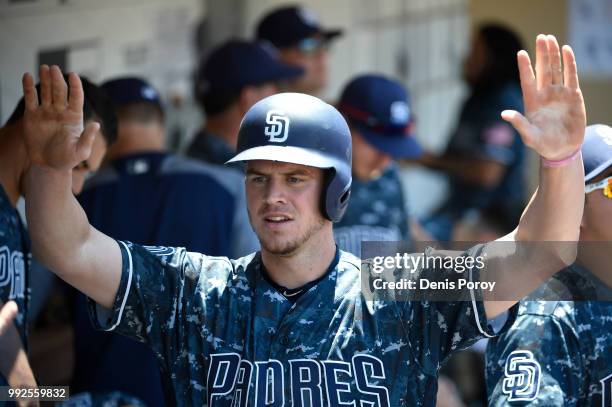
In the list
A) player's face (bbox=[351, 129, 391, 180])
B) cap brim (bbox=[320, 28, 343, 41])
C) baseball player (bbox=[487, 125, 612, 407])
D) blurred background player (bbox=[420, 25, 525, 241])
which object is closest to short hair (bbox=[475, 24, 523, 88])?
blurred background player (bbox=[420, 25, 525, 241])

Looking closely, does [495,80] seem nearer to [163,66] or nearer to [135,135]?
[163,66]

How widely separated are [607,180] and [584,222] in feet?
0.58

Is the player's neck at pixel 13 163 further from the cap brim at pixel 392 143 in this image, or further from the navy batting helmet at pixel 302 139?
the cap brim at pixel 392 143

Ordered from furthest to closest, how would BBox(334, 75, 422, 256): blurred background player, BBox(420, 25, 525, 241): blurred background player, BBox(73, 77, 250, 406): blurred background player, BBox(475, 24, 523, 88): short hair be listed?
BBox(475, 24, 523, 88): short hair < BBox(420, 25, 525, 241): blurred background player < BBox(334, 75, 422, 256): blurred background player < BBox(73, 77, 250, 406): blurred background player

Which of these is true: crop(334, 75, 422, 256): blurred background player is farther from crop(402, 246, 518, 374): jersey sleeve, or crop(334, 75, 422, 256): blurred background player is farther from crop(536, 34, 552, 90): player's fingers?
crop(536, 34, 552, 90): player's fingers

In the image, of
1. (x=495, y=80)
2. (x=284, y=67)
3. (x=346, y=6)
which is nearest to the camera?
(x=284, y=67)

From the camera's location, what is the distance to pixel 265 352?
3031 mm

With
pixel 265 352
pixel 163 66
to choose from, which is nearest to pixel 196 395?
pixel 265 352

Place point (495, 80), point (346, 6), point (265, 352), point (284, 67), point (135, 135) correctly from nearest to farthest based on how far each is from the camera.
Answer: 1. point (265, 352)
2. point (135, 135)
3. point (284, 67)
4. point (495, 80)
5. point (346, 6)

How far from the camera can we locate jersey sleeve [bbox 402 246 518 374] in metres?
2.91

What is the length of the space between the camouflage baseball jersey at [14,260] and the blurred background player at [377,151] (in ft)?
5.48

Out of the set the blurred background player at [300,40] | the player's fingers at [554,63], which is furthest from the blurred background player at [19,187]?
the blurred background player at [300,40]

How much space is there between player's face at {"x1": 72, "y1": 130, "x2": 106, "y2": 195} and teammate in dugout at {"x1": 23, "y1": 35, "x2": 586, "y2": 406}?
1.46ft

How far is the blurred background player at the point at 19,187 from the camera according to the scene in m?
3.31
